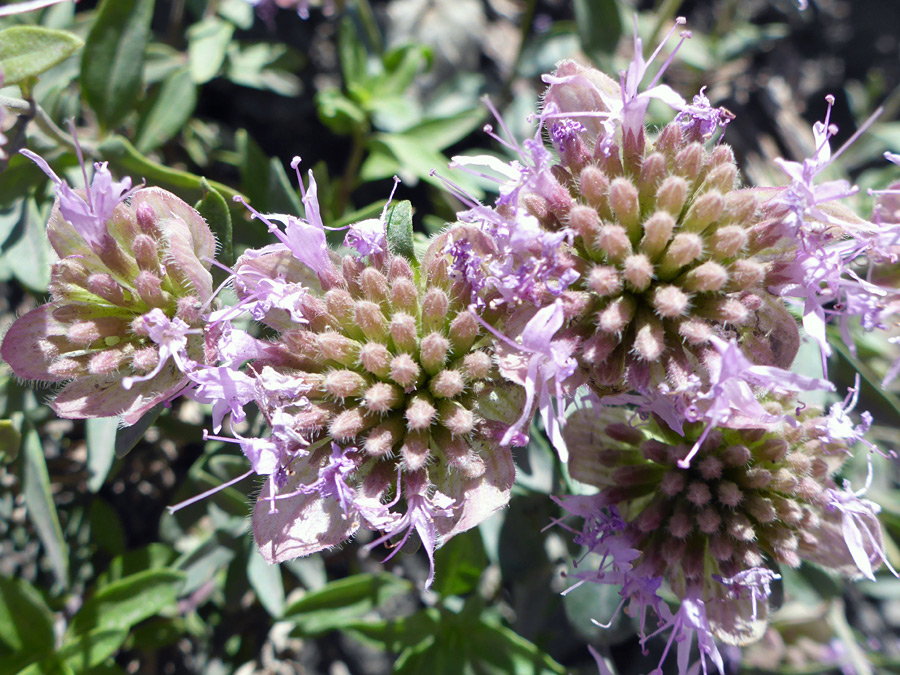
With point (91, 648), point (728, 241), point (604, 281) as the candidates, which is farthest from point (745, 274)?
point (91, 648)

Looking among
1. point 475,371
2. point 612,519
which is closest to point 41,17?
point 475,371

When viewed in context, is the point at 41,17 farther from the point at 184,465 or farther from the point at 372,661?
the point at 372,661

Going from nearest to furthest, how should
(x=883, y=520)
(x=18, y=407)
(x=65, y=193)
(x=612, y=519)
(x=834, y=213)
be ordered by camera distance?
(x=65, y=193)
(x=834, y=213)
(x=612, y=519)
(x=18, y=407)
(x=883, y=520)

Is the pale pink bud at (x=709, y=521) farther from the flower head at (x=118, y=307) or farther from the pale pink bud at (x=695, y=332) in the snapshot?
the flower head at (x=118, y=307)

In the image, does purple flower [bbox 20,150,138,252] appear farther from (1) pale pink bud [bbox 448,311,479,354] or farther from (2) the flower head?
(1) pale pink bud [bbox 448,311,479,354]

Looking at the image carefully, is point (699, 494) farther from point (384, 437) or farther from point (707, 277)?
point (384, 437)

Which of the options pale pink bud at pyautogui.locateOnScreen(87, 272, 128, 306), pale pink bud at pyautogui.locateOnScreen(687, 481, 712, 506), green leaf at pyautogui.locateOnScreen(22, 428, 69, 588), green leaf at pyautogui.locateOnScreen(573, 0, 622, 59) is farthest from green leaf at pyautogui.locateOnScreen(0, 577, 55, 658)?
green leaf at pyautogui.locateOnScreen(573, 0, 622, 59)

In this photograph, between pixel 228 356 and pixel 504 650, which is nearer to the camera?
pixel 228 356
